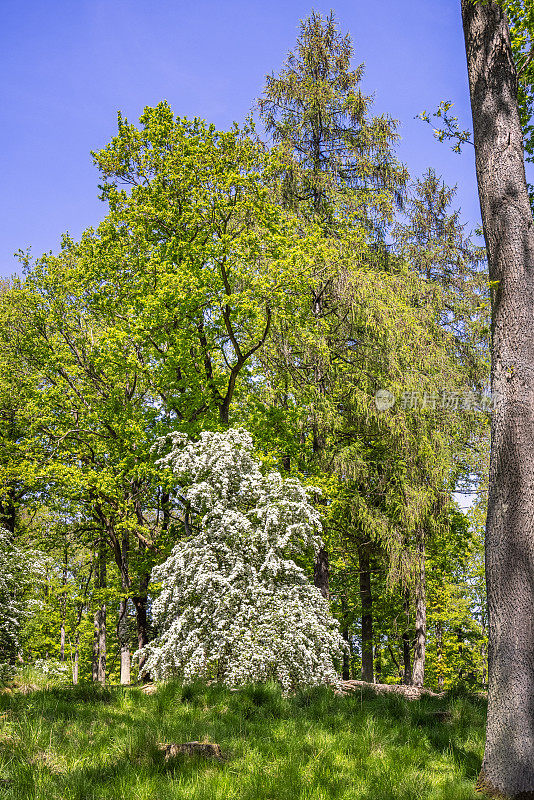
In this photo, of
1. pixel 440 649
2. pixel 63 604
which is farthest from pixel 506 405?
pixel 440 649

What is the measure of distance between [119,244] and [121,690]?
36.2 ft

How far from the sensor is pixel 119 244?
1454 cm

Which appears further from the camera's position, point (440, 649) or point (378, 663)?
point (378, 663)

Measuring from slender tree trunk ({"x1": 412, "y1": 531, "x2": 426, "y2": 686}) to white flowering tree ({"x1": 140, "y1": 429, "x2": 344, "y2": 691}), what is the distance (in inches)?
196

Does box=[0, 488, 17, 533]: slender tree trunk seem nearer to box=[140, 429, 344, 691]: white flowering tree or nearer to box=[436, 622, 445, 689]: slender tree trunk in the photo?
box=[140, 429, 344, 691]: white flowering tree

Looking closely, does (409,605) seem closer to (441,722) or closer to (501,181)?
(441,722)

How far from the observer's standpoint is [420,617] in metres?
14.8

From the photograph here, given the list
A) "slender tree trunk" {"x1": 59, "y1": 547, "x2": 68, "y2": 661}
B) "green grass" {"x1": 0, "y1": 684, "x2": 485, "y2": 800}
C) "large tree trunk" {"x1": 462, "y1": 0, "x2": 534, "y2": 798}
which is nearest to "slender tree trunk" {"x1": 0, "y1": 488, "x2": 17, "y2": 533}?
"slender tree trunk" {"x1": 59, "y1": 547, "x2": 68, "y2": 661}

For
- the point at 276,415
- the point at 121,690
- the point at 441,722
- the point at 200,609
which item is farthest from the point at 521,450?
the point at 276,415

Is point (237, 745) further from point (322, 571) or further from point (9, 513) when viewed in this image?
point (9, 513)

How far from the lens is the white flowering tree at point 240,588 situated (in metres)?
8.18

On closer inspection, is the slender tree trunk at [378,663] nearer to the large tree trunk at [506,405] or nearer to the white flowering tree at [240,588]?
the white flowering tree at [240,588]

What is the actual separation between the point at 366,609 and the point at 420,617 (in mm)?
2935

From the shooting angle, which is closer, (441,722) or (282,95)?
(441,722)
